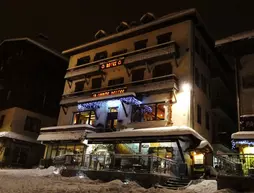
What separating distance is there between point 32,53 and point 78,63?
362 inches

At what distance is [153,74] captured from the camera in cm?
2809

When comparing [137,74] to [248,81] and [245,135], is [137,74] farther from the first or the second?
[245,135]

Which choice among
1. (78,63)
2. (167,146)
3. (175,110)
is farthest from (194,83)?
(78,63)

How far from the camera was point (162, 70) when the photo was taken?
27734mm

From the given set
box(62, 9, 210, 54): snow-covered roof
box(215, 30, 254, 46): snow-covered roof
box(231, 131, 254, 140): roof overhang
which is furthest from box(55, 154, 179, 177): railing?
box(62, 9, 210, 54): snow-covered roof

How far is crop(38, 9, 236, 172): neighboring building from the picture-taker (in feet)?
84.2

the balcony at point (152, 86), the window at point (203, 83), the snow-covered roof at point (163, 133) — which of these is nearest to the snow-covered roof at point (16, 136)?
the balcony at point (152, 86)

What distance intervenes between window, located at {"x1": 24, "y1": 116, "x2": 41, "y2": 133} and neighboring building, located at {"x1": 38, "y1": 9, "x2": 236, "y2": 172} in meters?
6.41

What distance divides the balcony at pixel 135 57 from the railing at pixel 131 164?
422 inches

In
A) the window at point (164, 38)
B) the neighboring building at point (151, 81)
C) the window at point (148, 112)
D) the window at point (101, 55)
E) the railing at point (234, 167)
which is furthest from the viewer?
the window at point (101, 55)

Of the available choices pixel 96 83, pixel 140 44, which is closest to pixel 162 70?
pixel 140 44

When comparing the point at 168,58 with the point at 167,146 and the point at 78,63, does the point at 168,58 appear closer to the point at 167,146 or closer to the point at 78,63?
the point at 167,146

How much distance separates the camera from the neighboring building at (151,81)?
1011 inches

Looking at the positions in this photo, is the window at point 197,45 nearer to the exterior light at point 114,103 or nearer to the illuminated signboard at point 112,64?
the illuminated signboard at point 112,64
